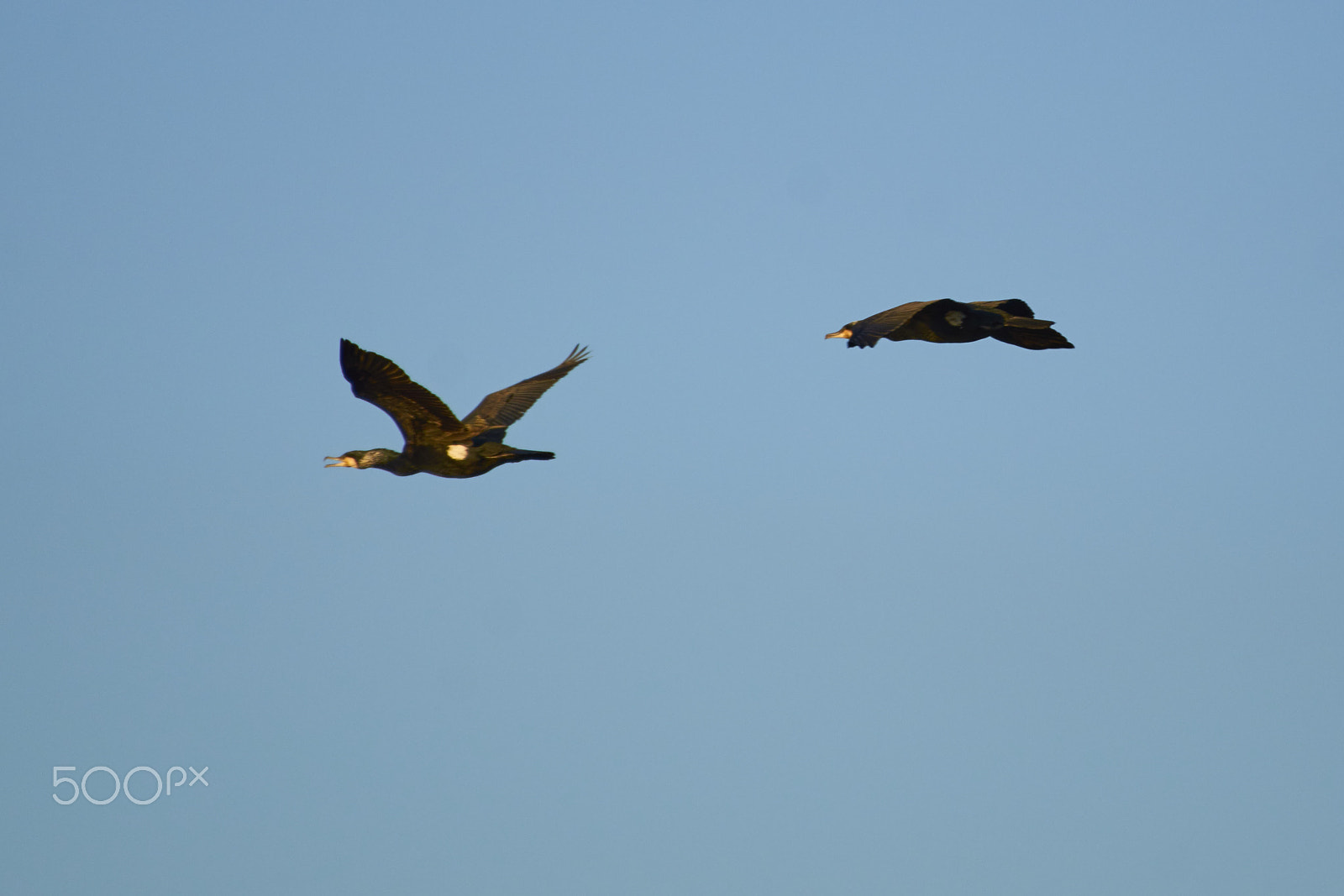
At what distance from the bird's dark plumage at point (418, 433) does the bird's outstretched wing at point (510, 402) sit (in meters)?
0.43

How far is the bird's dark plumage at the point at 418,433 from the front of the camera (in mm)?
19938

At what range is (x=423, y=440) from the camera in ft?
68.7

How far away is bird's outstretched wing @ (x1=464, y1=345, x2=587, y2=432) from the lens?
22594mm

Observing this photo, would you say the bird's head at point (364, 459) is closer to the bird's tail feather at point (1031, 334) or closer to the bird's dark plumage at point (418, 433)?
the bird's dark plumage at point (418, 433)

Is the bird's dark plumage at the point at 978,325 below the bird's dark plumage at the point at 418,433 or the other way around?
the other way around

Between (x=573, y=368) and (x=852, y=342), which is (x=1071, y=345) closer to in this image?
(x=852, y=342)

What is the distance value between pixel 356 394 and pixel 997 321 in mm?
7599

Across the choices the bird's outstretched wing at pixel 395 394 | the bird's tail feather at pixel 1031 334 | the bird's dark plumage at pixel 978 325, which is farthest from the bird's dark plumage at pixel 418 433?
the bird's tail feather at pixel 1031 334

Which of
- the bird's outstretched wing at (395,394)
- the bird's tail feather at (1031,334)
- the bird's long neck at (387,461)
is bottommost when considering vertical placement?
the bird's long neck at (387,461)

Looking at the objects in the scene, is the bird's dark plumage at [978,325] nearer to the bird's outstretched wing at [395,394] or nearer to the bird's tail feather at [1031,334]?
the bird's tail feather at [1031,334]

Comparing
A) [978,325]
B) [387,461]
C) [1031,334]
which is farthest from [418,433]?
[1031,334]

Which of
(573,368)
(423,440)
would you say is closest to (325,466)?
(423,440)

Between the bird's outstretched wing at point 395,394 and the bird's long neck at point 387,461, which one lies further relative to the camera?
the bird's long neck at point 387,461

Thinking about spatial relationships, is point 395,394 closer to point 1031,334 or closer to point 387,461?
point 387,461
